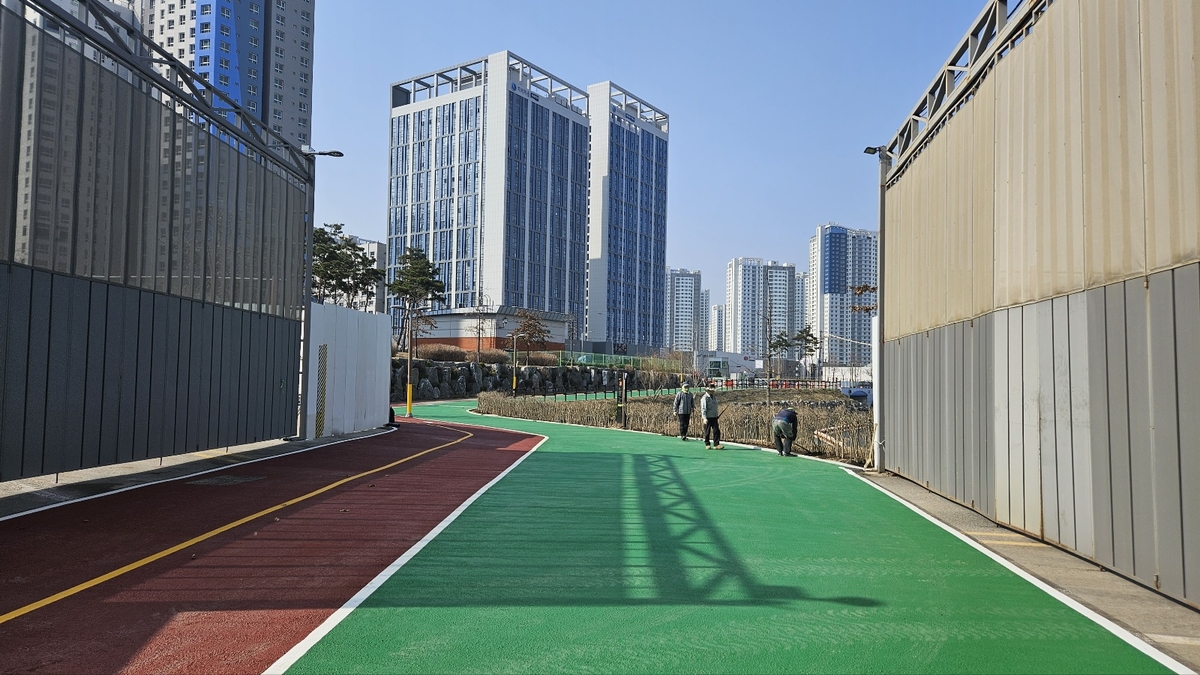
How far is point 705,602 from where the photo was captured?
6578 millimetres

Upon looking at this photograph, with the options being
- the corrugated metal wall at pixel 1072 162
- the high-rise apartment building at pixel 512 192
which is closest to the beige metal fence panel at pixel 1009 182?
the corrugated metal wall at pixel 1072 162

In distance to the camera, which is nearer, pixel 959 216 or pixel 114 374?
pixel 959 216

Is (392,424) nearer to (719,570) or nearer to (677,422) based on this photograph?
(677,422)

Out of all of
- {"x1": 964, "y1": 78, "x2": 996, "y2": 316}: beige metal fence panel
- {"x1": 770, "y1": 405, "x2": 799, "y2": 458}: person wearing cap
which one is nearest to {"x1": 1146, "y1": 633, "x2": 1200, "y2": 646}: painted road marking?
{"x1": 964, "y1": 78, "x2": 996, "y2": 316}: beige metal fence panel

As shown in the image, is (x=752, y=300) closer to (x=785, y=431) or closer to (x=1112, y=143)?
(x=785, y=431)

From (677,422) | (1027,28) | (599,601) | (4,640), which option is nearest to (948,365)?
(1027,28)

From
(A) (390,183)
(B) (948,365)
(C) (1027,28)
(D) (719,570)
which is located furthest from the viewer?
(A) (390,183)

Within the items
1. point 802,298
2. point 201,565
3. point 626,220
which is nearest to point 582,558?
point 201,565

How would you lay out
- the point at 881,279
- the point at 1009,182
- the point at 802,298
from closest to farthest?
the point at 1009,182, the point at 881,279, the point at 802,298

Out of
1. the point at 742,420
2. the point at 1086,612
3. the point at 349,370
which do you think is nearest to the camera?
the point at 1086,612

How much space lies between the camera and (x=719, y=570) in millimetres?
7727

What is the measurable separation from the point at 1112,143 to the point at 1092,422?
8.80ft

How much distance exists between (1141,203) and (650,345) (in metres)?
130

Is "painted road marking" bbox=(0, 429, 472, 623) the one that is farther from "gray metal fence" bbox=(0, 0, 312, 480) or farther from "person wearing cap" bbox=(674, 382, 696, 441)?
"person wearing cap" bbox=(674, 382, 696, 441)
